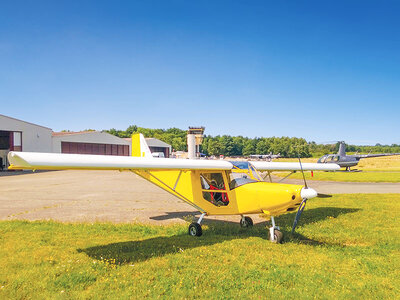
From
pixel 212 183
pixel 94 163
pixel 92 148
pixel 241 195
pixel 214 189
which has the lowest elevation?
pixel 241 195

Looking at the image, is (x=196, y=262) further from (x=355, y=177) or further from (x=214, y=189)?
(x=355, y=177)

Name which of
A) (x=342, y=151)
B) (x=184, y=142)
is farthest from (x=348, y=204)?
(x=184, y=142)

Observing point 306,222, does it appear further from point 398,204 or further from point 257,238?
point 398,204

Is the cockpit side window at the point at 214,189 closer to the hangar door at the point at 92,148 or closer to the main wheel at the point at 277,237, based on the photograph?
the main wheel at the point at 277,237

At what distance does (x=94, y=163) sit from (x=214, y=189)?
3719mm

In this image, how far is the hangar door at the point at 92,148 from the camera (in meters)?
49.8

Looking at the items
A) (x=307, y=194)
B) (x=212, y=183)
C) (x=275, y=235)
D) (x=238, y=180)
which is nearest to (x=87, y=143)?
(x=212, y=183)

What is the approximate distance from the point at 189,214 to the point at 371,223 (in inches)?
270

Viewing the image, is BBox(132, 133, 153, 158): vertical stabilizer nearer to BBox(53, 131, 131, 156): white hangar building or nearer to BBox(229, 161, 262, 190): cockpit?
BBox(229, 161, 262, 190): cockpit

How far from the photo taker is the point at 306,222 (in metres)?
10.1

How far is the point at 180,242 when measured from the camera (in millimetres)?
7684

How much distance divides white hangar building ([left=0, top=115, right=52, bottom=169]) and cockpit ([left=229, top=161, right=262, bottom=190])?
38.7 m

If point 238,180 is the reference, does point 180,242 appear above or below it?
below

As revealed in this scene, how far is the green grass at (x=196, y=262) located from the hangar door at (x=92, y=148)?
43.5 meters
